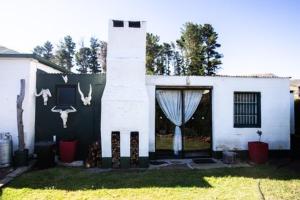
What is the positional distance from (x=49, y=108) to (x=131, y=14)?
179 inches

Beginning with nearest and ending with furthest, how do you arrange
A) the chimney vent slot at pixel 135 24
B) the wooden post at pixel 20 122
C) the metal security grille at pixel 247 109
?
the wooden post at pixel 20 122
the chimney vent slot at pixel 135 24
the metal security grille at pixel 247 109

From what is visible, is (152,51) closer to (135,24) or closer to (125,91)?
(135,24)

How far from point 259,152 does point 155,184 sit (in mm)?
4571

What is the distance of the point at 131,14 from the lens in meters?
9.97

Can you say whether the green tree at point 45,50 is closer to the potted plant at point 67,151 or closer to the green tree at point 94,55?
the green tree at point 94,55

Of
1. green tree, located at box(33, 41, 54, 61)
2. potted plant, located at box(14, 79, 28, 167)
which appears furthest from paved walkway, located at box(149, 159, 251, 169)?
green tree, located at box(33, 41, 54, 61)

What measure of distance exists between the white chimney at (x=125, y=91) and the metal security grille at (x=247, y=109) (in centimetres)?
392

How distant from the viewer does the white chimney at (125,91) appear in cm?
955

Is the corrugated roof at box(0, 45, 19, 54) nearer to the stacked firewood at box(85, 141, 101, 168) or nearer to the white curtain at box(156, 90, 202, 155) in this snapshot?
the stacked firewood at box(85, 141, 101, 168)

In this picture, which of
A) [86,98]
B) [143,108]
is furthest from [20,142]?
[143,108]

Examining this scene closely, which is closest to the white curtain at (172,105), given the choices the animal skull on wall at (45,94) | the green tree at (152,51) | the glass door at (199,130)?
the glass door at (199,130)

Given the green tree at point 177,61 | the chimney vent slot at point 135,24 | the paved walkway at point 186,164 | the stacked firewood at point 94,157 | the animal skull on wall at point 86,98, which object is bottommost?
the paved walkway at point 186,164

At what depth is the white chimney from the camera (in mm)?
9555

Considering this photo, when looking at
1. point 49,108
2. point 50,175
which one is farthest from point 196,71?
point 50,175
